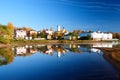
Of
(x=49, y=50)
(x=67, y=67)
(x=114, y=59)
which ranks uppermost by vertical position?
(x=49, y=50)

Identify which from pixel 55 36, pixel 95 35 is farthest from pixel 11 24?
pixel 95 35

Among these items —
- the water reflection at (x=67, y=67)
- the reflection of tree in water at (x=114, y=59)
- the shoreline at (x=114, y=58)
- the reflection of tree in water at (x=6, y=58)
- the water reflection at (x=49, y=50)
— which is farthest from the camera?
the water reflection at (x=49, y=50)

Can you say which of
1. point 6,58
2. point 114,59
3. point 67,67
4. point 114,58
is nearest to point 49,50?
point 6,58

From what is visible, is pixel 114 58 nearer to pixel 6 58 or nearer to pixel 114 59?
pixel 114 59

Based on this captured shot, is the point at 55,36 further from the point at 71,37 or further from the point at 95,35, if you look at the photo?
the point at 95,35

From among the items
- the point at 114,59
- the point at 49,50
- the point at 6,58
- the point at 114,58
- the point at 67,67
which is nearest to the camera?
the point at 67,67

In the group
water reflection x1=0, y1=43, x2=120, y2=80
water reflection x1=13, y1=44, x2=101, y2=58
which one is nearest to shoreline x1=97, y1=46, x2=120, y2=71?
water reflection x1=0, y1=43, x2=120, y2=80

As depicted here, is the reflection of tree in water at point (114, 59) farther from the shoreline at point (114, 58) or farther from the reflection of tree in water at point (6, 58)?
the reflection of tree in water at point (6, 58)

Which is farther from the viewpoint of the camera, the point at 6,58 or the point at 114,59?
the point at 6,58

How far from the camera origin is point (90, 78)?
19391mm

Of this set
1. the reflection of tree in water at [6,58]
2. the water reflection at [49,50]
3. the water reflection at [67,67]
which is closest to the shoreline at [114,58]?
the water reflection at [67,67]

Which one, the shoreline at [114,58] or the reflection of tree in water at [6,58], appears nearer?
the shoreline at [114,58]

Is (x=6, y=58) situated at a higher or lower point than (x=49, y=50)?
lower

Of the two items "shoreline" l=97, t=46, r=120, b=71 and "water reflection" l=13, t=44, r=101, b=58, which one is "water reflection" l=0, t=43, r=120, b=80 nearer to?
"shoreline" l=97, t=46, r=120, b=71
